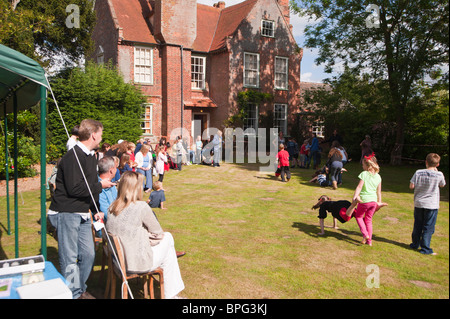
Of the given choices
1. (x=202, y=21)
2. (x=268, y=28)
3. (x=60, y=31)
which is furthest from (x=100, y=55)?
(x=268, y=28)

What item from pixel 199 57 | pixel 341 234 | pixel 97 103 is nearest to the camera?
pixel 341 234

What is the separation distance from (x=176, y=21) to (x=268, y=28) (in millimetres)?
7081

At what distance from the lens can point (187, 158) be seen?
20.0 m

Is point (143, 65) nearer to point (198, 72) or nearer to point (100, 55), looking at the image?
point (100, 55)

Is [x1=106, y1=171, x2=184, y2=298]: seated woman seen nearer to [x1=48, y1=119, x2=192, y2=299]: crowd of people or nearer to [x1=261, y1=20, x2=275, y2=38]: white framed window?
[x1=48, y1=119, x2=192, y2=299]: crowd of people

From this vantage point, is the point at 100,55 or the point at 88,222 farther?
the point at 100,55

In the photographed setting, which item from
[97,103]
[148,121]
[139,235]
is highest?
[97,103]

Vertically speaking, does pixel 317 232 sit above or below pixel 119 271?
below

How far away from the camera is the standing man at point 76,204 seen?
416 cm

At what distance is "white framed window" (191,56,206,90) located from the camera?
25625mm

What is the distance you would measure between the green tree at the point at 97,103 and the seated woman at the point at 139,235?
52.7ft

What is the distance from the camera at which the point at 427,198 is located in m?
6.28
